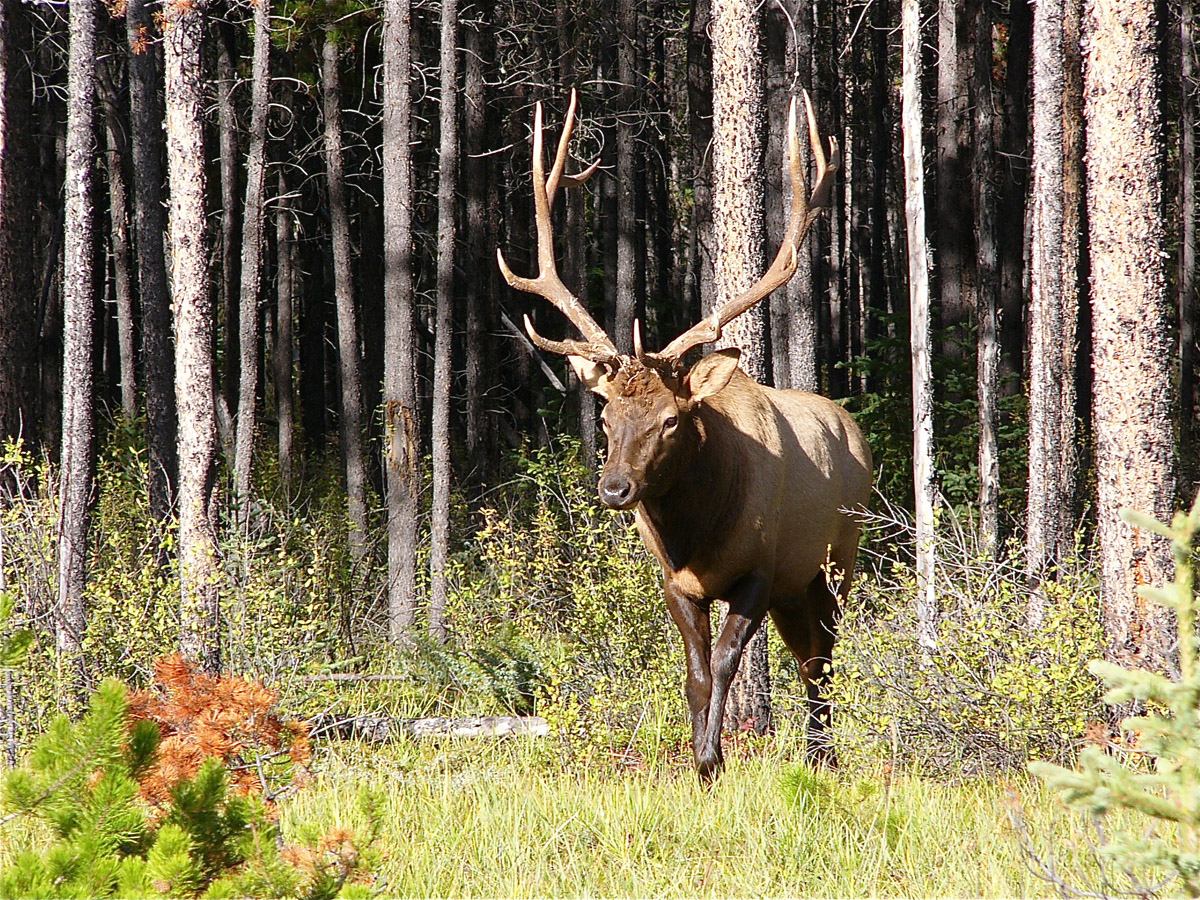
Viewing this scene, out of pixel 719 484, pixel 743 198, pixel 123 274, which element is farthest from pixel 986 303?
pixel 123 274

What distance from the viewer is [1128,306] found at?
21.1ft

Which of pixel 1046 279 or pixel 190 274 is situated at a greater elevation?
pixel 1046 279

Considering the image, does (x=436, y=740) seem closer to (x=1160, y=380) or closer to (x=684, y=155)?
(x=1160, y=380)

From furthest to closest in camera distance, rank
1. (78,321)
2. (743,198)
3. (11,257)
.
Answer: (11,257)
(78,321)
(743,198)

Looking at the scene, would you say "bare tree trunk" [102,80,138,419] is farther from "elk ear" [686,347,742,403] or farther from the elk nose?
the elk nose

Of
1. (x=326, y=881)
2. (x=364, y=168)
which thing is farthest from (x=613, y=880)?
(x=364, y=168)

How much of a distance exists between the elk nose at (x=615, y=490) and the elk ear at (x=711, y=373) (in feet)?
2.69

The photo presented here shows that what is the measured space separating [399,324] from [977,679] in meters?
6.76

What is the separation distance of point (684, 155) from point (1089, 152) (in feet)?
57.4

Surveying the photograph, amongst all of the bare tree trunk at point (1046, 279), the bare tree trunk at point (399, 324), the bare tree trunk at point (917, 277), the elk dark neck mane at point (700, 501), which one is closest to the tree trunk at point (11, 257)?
the bare tree trunk at point (399, 324)

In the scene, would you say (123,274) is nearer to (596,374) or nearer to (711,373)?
(596,374)

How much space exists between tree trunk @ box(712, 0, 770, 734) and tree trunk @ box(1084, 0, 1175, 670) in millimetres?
2091

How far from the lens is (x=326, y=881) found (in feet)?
10.3

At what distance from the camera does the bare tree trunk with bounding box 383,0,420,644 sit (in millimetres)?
10836
